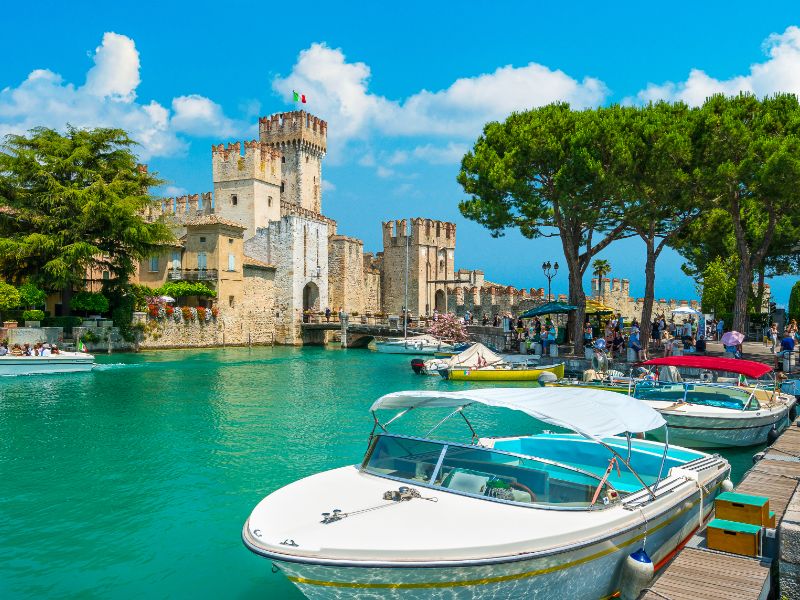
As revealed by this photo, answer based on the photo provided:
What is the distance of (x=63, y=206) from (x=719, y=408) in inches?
1335

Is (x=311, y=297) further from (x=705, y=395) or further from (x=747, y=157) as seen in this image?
(x=705, y=395)

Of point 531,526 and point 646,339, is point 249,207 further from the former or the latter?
point 531,526

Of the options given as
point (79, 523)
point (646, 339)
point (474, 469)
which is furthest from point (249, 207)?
point (474, 469)

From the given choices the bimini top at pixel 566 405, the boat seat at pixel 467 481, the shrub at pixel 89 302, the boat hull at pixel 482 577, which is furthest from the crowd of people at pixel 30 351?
the boat seat at pixel 467 481

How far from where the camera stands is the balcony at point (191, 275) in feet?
149

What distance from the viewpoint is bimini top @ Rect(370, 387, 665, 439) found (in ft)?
24.1

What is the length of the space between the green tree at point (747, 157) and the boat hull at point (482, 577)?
19595mm

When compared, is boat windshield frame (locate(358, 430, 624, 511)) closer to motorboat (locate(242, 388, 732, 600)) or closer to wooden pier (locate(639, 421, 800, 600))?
motorboat (locate(242, 388, 732, 600))

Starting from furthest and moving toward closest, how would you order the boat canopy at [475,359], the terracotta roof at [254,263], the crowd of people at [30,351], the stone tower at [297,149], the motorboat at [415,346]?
the stone tower at [297,149]
the terracotta roof at [254,263]
the motorboat at [415,346]
the crowd of people at [30,351]
the boat canopy at [475,359]

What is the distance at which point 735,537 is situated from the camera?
21.8 ft

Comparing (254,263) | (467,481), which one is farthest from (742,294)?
(254,263)

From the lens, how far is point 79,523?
9.79 meters

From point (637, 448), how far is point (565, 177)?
18.8m

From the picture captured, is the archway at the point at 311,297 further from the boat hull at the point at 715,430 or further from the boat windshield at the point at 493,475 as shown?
the boat windshield at the point at 493,475
